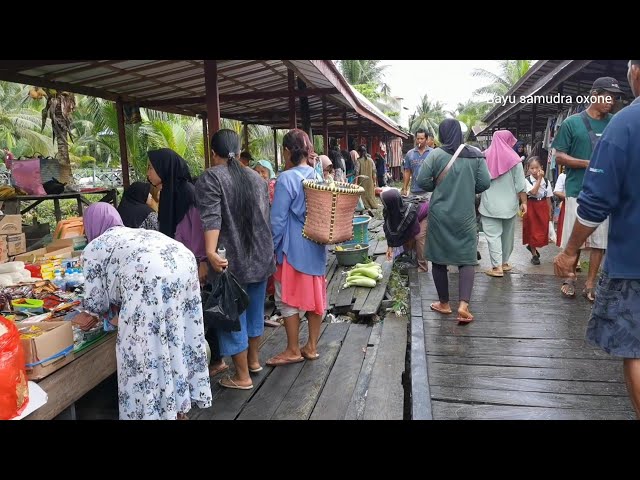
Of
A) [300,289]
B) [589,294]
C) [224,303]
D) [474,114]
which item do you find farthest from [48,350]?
[474,114]

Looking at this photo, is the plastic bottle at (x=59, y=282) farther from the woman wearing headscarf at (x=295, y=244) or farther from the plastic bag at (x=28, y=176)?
the plastic bag at (x=28, y=176)

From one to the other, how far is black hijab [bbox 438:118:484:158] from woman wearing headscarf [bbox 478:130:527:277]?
4.82ft

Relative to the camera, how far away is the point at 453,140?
4.07 meters

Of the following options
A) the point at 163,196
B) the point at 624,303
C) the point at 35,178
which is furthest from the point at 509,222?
the point at 35,178

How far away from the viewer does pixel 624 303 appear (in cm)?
215

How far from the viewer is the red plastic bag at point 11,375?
80.5 inches

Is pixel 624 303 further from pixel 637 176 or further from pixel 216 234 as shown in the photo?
pixel 216 234

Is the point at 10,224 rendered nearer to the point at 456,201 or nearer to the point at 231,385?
the point at 231,385

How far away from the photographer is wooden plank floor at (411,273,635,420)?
2.79 meters

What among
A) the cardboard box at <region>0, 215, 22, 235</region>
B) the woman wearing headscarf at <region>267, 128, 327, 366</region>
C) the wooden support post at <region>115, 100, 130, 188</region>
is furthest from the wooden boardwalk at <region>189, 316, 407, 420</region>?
the wooden support post at <region>115, 100, 130, 188</region>

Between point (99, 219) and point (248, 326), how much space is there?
127 cm

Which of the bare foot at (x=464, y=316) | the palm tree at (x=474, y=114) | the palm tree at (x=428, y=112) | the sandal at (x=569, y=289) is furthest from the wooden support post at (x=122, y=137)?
the palm tree at (x=428, y=112)

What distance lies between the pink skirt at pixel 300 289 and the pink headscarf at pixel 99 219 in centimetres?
125
